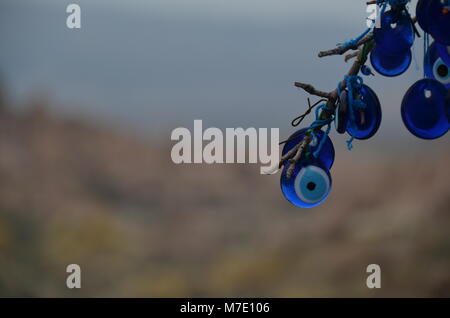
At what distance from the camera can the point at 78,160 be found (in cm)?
128

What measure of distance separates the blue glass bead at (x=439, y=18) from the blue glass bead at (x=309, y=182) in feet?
0.52

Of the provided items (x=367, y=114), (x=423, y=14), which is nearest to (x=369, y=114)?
(x=367, y=114)

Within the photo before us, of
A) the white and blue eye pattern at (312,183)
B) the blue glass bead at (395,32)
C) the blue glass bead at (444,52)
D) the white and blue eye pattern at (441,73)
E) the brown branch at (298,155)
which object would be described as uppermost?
the blue glass bead at (395,32)

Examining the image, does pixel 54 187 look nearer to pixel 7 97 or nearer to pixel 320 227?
pixel 7 97

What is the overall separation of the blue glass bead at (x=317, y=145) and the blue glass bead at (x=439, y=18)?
136mm

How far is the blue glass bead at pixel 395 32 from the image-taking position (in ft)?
1.54

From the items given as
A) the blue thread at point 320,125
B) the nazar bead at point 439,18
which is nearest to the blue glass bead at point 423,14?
the nazar bead at point 439,18

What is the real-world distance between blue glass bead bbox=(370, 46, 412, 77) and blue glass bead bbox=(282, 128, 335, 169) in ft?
0.29

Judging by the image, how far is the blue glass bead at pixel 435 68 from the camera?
0.51 metres

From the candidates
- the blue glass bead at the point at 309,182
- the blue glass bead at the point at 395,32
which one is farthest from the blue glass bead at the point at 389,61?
the blue glass bead at the point at 309,182

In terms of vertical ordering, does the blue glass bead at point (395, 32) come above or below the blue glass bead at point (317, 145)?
above

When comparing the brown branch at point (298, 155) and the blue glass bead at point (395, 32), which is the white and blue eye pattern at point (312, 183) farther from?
the blue glass bead at point (395, 32)

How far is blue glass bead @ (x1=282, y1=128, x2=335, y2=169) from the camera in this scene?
50cm

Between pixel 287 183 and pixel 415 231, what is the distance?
3.01ft
